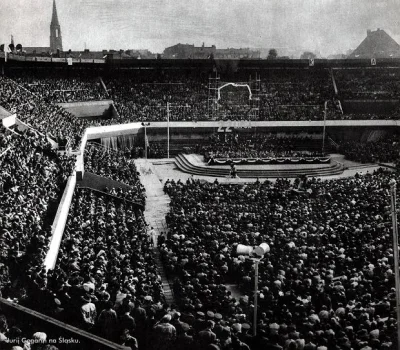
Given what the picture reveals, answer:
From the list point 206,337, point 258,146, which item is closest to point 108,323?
point 206,337

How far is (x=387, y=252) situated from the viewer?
17.2m

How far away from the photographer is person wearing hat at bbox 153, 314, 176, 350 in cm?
1000

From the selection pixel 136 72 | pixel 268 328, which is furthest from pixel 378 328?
pixel 136 72

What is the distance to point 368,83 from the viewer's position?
58.8 m

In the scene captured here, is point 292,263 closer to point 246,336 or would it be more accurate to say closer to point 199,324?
point 199,324

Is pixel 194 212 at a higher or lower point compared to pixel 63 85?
lower

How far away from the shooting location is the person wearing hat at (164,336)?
10.00m

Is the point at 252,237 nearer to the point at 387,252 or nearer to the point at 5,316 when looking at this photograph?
the point at 387,252

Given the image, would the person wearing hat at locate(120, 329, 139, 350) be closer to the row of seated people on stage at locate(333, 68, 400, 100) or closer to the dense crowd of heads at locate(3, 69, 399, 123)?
the dense crowd of heads at locate(3, 69, 399, 123)

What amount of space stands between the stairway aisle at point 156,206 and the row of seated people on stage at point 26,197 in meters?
4.58

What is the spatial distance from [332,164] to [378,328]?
1211 inches

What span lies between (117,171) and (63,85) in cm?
2484

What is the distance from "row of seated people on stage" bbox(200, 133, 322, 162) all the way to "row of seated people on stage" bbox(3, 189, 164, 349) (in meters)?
20.8

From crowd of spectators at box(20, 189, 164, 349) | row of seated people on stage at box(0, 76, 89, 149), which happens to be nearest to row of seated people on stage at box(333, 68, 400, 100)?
row of seated people on stage at box(0, 76, 89, 149)
